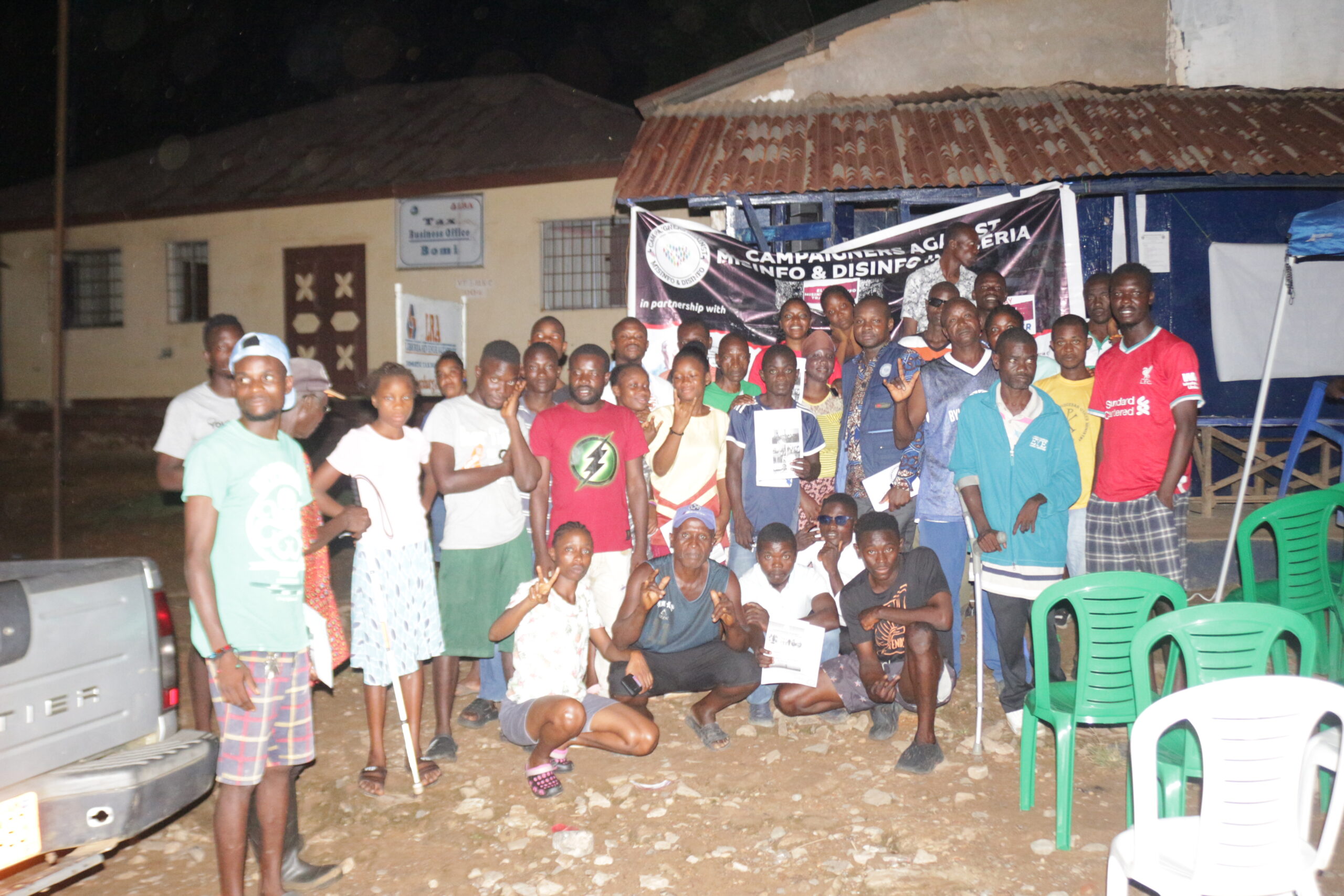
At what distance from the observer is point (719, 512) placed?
5.26 m

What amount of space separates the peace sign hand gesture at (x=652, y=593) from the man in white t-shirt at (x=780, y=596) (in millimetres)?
495

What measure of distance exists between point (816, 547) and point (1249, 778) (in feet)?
8.66

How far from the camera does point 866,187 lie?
738 cm

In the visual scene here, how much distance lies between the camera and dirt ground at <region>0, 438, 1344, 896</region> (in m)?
3.49

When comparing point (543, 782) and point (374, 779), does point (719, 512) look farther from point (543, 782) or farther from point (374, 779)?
point (374, 779)

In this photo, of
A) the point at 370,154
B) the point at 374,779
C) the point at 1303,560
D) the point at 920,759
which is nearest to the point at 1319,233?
the point at 1303,560

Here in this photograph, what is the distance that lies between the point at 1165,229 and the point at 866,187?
3243 mm

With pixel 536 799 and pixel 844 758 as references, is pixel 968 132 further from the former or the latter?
pixel 536 799

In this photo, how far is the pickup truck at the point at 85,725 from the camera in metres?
2.60

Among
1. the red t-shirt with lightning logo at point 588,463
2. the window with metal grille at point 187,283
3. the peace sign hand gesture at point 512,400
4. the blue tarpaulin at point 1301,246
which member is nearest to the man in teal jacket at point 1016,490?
the blue tarpaulin at point 1301,246

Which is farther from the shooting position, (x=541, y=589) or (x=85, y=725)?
(x=541, y=589)

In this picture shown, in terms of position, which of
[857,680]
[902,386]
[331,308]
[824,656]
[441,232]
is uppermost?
[441,232]

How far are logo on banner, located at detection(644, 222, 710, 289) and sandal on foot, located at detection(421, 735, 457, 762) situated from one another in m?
4.07

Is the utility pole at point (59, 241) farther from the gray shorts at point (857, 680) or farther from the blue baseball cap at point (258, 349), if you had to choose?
the gray shorts at point (857, 680)
